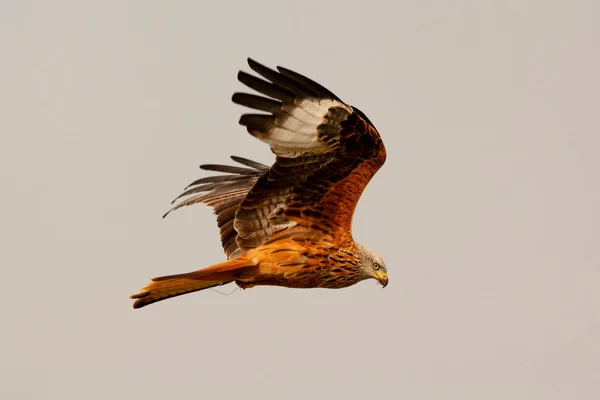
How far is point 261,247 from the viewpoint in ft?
48.8

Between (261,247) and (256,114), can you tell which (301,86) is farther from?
(261,247)

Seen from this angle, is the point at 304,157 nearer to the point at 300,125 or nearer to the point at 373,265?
the point at 300,125

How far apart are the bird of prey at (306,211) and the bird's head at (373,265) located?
0.4 inches

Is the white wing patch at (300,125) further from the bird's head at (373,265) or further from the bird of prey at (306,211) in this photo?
the bird's head at (373,265)

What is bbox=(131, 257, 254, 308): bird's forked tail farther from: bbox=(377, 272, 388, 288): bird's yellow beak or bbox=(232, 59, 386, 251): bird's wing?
bbox=(377, 272, 388, 288): bird's yellow beak

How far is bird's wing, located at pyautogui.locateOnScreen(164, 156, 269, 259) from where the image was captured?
15.9 metres

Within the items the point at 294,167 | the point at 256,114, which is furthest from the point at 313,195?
the point at 256,114

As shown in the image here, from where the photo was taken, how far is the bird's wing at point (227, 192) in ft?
52.2

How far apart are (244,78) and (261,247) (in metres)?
2.59

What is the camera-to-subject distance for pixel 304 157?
14.1 m

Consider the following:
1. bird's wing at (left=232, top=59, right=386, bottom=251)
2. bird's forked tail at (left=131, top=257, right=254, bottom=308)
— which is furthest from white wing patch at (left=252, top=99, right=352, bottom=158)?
bird's forked tail at (left=131, top=257, right=254, bottom=308)

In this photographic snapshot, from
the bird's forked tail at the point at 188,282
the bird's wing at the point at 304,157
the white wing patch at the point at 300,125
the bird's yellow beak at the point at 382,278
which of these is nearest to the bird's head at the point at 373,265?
the bird's yellow beak at the point at 382,278

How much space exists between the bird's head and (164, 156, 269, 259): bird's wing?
5.10 ft

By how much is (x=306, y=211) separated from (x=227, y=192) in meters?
2.35
